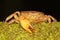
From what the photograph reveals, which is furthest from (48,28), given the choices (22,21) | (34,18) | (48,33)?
(34,18)

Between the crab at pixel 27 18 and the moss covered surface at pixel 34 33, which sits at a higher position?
the crab at pixel 27 18

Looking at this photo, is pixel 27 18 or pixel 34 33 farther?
A: pixel 27 18

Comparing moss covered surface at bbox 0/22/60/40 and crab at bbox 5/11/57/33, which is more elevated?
crab at bbox 5/11/57/33
